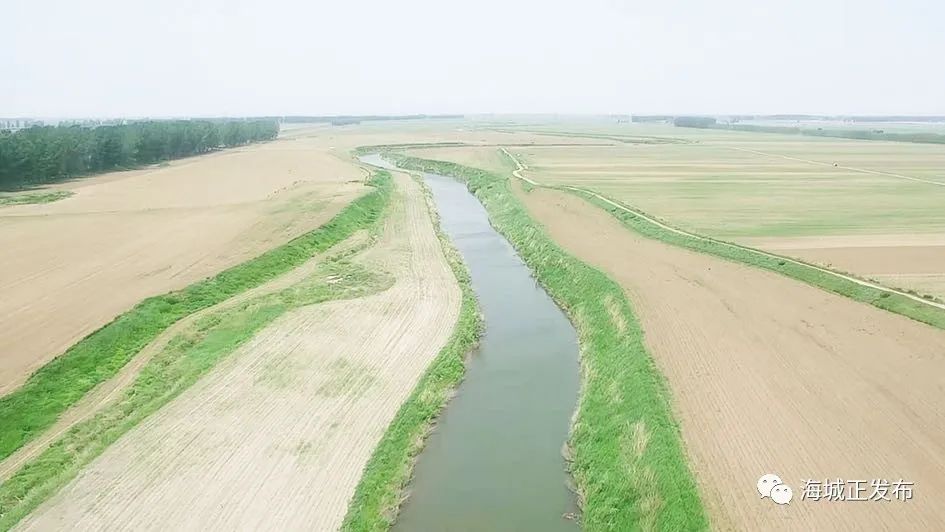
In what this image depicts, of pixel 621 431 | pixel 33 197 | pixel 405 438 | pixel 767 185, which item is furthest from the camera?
pixel 767 185

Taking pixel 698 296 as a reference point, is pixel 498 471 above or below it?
below

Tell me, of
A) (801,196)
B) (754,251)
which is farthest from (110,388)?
(801,196)

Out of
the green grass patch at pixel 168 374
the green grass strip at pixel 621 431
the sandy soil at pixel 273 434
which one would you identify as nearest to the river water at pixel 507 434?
the green grass strip at pixel 621 431

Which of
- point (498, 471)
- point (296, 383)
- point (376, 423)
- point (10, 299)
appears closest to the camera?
point (498, 471)

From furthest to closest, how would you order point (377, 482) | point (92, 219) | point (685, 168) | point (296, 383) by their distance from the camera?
1. point (685, 168)
2. point (92, 219)
3. point (296, 383)
4. point (377, 482)

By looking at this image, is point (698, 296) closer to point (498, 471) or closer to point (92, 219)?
point (498, 471)

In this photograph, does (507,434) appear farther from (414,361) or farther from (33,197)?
(33,197)

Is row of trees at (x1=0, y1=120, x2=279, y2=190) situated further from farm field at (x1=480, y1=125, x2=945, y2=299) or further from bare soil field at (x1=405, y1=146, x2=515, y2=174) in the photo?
farm field at (x1=480, y1=125, x2=945, y2=299)

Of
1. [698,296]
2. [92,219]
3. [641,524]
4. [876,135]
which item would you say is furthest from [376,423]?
[876,135]
